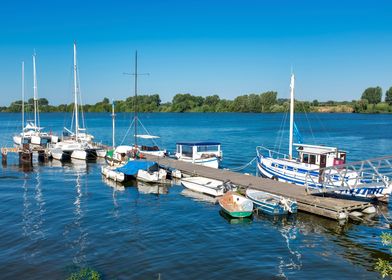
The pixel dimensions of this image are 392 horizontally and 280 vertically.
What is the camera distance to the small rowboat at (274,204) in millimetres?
28970

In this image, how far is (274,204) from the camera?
28.9 m

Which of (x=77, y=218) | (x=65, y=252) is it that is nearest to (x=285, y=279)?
(x=65, y=252)

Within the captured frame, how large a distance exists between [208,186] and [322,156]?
34.7 ft

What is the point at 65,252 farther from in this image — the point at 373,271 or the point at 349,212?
the point at 349,212

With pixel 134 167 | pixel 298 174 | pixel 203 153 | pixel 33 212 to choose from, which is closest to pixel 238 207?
pixel 298 174

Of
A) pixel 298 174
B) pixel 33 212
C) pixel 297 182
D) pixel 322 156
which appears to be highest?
pixel 322 156

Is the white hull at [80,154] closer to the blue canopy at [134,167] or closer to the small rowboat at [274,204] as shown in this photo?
the blue canopy at [134,167]

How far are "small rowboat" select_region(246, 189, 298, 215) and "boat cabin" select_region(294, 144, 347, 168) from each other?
6.84 metres

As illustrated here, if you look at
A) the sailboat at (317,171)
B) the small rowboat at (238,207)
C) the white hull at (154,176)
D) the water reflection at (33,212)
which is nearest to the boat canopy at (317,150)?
the sailboat at (317,171)

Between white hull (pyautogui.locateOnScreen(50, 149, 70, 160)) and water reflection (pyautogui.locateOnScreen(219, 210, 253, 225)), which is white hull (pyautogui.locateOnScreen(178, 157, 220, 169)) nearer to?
water reflection (pyautogui.locateOnScreen(219, 210, 253, 225))

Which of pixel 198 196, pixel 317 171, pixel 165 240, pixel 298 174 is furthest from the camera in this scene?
pixel 298 174

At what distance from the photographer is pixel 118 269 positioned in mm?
19875

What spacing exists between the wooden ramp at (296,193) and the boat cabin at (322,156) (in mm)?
2855

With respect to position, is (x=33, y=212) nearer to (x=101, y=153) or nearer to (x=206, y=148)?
(x=206, y=148)
